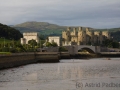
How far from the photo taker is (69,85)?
33.3 m

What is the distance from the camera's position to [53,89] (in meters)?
31.1

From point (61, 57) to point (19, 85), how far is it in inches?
2792

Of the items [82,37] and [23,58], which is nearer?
[23,58]

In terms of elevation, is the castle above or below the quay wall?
above

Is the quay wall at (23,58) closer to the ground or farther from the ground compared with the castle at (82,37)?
closer to the ground

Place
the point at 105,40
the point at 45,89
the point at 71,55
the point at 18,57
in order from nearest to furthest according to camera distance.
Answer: the point at 45,89
the point at 18,57
the point at 71,55
the point at 105,40

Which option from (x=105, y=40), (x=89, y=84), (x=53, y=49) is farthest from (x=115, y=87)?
(x=105, y=40)

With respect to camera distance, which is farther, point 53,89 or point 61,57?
point 61,57

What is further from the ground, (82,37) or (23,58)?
(82,37)

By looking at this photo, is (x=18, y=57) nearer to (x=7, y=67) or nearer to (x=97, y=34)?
(x=7, y=67)

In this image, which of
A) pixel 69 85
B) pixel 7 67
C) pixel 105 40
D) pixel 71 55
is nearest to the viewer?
pixel 69 85

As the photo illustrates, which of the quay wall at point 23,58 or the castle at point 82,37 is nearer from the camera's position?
the quay wall at point 23,58

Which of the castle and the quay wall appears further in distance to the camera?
the castle

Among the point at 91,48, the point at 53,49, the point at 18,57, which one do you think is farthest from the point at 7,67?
the point at 91,48
